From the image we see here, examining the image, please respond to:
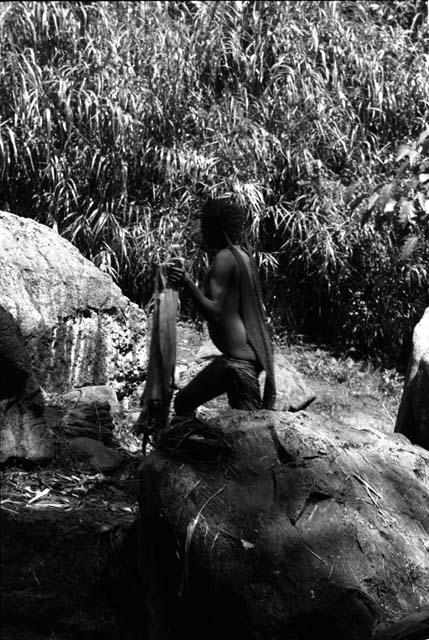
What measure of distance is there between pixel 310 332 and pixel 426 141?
19.4ft

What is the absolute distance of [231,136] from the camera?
31.5ft

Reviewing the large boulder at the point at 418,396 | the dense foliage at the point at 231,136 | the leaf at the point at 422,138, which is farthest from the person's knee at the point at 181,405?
the dense foliage at the point at 231,136

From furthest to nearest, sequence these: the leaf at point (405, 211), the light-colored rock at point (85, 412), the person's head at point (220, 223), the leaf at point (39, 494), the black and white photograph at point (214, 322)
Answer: the light-colored rock at point (85, 412) → the person's head at point (220, 223) → the leaf at point (39, 494) → the leaf at point (405, 211) → the black and white photograph at point (214, 322)

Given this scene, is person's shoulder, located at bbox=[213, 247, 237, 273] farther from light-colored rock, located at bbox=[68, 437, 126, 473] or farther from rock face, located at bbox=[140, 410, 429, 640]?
light-colored rock, located at bbox=[68, 437, 126, 473]

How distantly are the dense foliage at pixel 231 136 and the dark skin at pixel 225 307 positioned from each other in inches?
165

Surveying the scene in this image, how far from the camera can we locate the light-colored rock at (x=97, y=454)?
17.6 feet

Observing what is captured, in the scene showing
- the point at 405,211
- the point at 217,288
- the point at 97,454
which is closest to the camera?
the point at 405,211

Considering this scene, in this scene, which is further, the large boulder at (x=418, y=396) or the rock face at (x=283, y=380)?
the rock face at (x=283, y=380)

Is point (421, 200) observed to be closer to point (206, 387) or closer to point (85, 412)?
point (206, 387)

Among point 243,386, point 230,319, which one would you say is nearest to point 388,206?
point 230,319

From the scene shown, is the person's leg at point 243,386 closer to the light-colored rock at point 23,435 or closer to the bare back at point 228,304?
the bare back at point 228,304

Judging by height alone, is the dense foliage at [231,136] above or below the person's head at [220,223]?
above

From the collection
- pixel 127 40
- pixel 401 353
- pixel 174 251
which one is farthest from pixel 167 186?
pixel 401 353

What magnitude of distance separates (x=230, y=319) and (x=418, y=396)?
1871 mm
